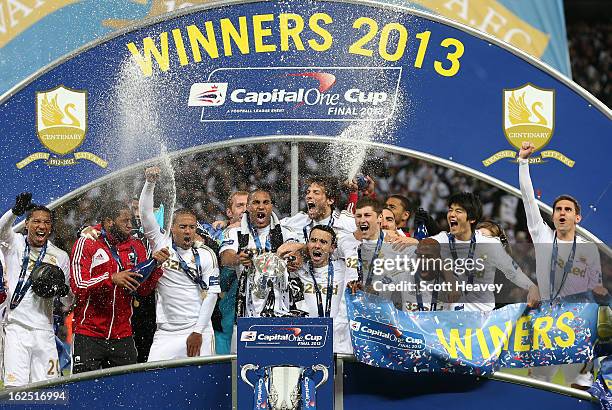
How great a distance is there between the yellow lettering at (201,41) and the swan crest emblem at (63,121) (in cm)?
77

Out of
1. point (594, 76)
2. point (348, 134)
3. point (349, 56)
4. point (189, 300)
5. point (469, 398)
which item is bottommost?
point (469, 398)

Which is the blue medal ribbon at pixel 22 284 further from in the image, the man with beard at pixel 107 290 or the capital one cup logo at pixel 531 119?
the capital one cup logo at pixel 531 119

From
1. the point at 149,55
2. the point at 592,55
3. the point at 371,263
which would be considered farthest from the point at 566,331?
the point at 592,55

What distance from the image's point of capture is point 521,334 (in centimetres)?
687

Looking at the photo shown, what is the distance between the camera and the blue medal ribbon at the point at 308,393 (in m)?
6.47

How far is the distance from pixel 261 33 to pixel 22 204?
75.4 inches

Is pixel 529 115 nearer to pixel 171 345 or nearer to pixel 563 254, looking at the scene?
pixel 563 254

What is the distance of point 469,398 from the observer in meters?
6.80

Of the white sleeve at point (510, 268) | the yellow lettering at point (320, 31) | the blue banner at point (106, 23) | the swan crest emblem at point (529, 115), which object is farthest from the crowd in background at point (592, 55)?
the white sleeve at point (510, 268)

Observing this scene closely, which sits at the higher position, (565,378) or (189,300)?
(189,300)

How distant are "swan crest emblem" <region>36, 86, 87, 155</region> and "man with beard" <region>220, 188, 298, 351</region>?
120 cm

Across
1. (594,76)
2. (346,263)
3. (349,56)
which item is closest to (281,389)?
(346,263)

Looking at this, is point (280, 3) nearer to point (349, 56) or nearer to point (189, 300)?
point (349, 56)

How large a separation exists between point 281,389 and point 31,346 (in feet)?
5.67
